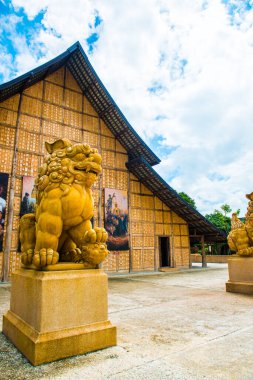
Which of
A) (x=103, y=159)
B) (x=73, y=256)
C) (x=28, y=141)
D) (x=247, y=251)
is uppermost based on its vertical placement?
(x=28, y=141)

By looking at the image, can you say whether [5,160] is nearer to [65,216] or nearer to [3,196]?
[3,196]

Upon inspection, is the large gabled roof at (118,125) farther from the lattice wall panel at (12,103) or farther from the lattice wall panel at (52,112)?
the lattice wall panel at (52,112)

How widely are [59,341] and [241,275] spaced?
3927 mm

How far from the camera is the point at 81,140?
9547 mm

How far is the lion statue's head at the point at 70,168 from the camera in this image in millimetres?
2268

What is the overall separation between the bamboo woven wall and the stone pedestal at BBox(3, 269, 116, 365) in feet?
19.8

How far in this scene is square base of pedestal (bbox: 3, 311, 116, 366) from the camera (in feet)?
5.91

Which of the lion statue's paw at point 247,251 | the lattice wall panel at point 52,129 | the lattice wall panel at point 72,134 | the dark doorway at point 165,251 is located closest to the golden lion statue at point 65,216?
the lion statue's paw at point 247,251

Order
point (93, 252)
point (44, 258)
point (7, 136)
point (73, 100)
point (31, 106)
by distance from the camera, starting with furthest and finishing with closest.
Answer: point (73, 100)
point (31, 106)
point (7, 136)
point (93, 252)
point (44, 258)

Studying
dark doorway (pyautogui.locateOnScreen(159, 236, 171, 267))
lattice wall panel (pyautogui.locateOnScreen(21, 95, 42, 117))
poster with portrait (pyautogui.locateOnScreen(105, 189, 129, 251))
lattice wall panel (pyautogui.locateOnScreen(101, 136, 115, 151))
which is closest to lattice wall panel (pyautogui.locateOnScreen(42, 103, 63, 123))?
lattice wall panel (pyautogui.locateOnScreen(21, 95, 42, 117))

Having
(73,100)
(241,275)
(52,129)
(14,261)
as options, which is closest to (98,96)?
(73,100)

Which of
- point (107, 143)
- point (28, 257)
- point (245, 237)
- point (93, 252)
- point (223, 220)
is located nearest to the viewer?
point (93, 252)

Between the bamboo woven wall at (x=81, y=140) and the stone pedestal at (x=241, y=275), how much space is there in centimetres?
526

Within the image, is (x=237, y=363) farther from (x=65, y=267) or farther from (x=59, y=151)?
(x=59, y=151)
